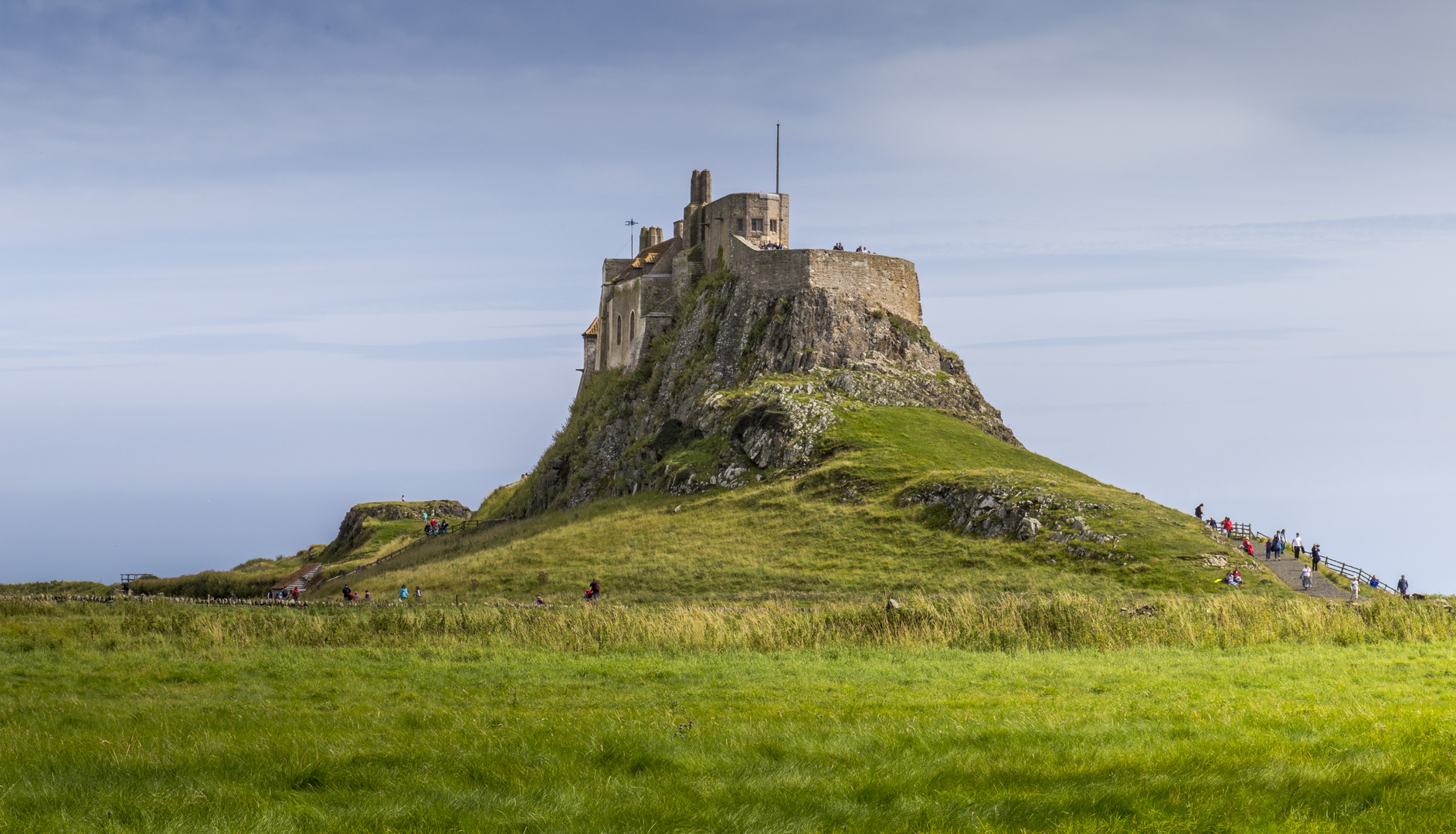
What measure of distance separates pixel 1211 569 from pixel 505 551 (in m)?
31.2

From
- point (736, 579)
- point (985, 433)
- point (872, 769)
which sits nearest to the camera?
point (872, 769)

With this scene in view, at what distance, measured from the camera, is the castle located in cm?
7344

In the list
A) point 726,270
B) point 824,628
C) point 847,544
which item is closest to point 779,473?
point 847,544

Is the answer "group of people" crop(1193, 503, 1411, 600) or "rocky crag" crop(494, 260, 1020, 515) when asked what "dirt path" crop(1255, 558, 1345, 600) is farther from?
"rocky crag" crop(494, 260, 1020, 515)

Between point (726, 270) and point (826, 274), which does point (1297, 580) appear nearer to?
point (826, 274)

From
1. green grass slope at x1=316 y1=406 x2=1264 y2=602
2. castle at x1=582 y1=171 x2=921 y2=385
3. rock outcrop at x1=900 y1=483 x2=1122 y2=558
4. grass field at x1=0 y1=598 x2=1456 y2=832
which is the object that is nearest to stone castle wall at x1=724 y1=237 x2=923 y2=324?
castle at x1=582 y1=171 x2=921 y2=385

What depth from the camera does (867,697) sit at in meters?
15.5

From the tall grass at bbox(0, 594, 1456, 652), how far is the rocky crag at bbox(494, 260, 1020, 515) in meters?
35.7

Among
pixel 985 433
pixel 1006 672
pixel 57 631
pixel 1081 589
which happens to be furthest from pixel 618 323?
pixel 1006 672

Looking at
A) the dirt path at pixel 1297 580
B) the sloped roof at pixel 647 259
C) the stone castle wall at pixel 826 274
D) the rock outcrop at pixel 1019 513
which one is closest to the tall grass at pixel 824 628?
the dirt path at pixel 1297 580

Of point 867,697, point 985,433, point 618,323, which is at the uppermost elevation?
point 618,323

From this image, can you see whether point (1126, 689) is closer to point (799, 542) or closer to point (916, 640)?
point (916, 640)

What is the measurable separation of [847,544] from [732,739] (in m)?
39.8

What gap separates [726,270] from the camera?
78.1m
